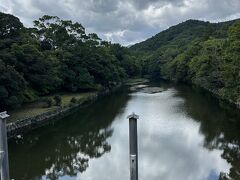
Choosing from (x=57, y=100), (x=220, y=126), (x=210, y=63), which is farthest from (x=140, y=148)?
(x=210, y=63)

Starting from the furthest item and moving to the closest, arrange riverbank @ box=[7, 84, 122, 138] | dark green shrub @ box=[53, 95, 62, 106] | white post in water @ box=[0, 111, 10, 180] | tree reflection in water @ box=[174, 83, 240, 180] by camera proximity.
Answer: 1. dark green shrub @ box=[53, 95, 62, 106]
2. riverbank @ box=[7, 84, 122, 138]
3. tree reflection in water @ box=[174, 83, 240, 180]
4. white post in water @ box=[0, 111, 10, 180]

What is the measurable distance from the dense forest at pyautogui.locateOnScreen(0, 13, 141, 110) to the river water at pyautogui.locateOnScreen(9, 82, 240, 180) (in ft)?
13.9

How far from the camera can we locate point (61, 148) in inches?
758

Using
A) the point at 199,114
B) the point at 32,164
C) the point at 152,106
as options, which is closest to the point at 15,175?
the point at 32,164

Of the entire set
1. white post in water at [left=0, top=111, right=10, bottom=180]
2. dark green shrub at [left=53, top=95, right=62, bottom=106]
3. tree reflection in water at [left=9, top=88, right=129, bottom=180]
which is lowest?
tree reflection in water at [left=9, top=88, right=129, bottom=180]

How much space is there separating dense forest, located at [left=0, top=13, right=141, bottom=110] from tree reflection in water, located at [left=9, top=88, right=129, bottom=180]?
4.13 metres

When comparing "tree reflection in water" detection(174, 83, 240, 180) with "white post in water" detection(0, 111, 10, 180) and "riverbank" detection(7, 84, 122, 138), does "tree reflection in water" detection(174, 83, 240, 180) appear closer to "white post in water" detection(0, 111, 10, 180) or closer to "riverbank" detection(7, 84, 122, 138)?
"white post in water" detection(0, 111, 10, 180)

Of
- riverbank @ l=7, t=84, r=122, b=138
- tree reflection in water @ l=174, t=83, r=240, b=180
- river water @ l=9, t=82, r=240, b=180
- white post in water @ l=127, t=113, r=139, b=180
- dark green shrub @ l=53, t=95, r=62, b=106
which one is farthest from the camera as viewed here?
dark green shrub @ l=53, t=95, r=62, b=106

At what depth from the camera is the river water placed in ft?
48.5

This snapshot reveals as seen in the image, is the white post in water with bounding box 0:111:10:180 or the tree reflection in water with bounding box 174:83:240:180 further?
the tree reflection in water with bounding box 174:83:240:180

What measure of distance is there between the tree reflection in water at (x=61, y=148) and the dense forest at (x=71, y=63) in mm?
4147

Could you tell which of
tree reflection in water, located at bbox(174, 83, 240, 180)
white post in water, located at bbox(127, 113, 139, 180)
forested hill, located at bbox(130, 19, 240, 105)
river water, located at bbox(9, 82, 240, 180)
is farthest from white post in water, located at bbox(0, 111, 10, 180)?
forested hill, located at bbox(130, 19, 240, 105)

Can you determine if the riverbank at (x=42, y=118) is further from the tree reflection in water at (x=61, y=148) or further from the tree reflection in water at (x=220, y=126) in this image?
the tree reflection in water at (x=220, y=126)

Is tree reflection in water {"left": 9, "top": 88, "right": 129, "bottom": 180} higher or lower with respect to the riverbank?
lower
